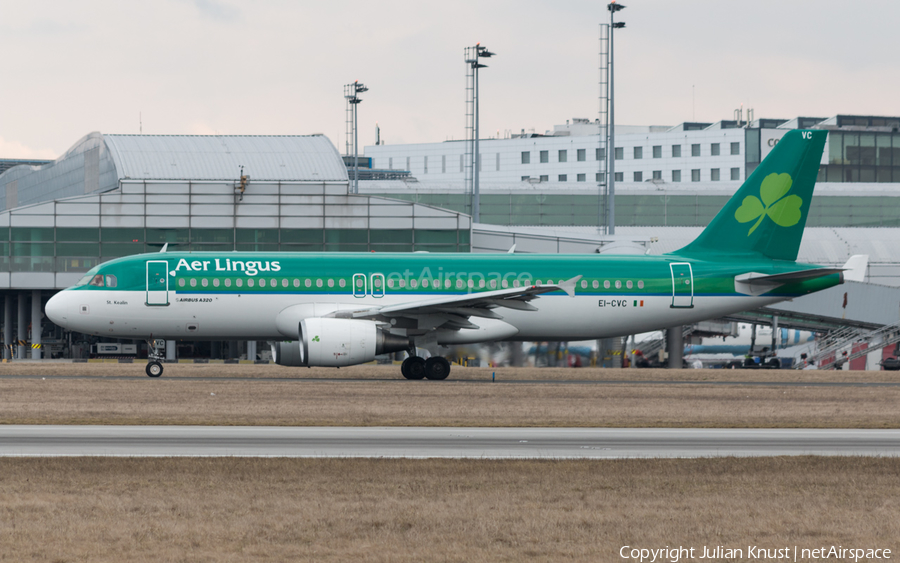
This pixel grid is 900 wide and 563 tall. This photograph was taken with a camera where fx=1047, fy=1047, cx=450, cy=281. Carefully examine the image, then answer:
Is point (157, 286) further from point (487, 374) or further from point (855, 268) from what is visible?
point (855, 268)

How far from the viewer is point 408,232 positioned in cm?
6331

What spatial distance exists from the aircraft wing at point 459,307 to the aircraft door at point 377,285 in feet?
3.19

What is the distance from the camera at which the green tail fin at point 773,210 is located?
40.2 meters

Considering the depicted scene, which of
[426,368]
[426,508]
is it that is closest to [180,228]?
[426,368]

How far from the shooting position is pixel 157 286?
36406mm

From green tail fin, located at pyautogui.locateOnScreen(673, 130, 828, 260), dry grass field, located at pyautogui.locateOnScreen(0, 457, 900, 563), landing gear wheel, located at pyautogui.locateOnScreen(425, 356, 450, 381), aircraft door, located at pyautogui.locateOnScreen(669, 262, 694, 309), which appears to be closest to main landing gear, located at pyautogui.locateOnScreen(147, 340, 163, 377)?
landing gear wheel, located at pyautogui.locateOnScreen(425, 356, 450, 381)

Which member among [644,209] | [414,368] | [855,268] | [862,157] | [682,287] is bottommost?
[414,368]

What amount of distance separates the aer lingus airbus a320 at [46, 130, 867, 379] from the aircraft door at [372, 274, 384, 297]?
4cm

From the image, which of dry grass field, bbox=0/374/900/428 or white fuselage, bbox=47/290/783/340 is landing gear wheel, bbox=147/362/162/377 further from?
white fuselage, bbox=47/290/783/340

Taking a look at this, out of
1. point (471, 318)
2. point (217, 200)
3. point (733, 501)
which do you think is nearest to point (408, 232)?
point (217, 200)

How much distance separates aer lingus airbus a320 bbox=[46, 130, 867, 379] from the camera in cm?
3569

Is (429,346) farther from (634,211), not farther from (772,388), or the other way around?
(634,211)

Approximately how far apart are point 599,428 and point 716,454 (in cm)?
457

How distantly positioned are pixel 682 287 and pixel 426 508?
27.8m
